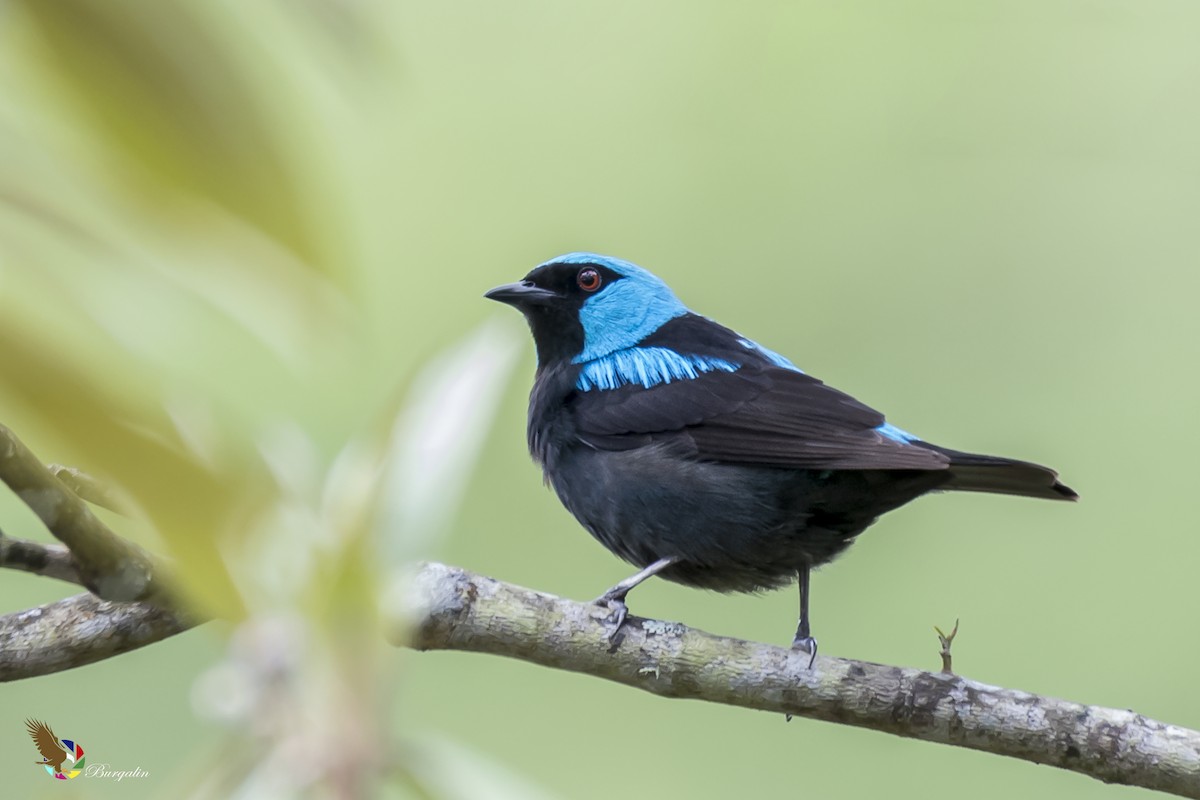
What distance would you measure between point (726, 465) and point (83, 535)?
2.31 meters

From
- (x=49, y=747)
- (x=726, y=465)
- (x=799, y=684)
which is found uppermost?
(x=726, y=465)

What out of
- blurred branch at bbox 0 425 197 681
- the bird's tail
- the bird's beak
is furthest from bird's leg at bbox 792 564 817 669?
blurred branch at bbox 0 425 197 681

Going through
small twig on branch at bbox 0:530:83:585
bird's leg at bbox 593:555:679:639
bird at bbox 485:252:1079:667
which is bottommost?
small twig on branch at bbox 0:530:83:585

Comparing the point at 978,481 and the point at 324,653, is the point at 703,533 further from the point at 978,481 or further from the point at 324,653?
the point at 324,653

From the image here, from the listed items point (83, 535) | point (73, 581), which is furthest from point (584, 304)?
point (83, 535)

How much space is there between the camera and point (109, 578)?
1451 millimetres

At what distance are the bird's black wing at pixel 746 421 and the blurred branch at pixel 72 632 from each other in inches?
60.9

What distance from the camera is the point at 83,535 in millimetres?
1329

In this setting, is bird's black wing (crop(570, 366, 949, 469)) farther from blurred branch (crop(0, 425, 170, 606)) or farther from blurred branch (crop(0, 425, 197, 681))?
blurred branch (crop(0, 425, 170, 606))

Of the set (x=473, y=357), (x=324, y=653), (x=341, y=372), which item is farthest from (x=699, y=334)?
(x=341, y=372)

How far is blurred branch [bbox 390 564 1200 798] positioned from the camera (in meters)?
2.65

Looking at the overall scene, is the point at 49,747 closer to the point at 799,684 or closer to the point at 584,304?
the point at 799,684

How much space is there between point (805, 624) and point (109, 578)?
7.16 ft

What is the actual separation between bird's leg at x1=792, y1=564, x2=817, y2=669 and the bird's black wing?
394 millimetres
